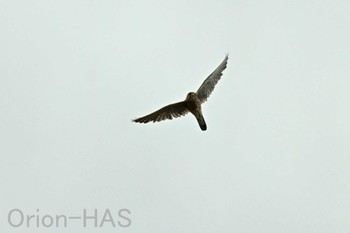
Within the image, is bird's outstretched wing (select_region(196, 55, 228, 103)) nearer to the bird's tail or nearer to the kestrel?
the kestrel

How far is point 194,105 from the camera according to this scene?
3481 cm

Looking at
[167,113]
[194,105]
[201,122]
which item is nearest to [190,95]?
[194,105]

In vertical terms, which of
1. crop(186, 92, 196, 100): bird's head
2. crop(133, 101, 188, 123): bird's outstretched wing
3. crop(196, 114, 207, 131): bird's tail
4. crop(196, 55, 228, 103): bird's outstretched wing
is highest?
crop(196, 55, 228, 103): bird's outstretched wing

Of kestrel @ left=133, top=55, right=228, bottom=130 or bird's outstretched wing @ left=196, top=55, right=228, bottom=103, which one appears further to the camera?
bird's outstretched wing @ left=196, top=55, right=228, bottom=103

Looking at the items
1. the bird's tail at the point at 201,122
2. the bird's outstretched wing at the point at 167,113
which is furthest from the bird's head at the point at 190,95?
the bird's tail at the point at 201,122

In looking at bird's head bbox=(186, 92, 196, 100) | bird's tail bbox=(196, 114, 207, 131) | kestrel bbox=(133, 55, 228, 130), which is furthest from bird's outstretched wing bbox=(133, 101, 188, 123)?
bird's tail bbox=(196, 114, 207, 131)

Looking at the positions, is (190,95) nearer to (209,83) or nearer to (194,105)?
(194,105)

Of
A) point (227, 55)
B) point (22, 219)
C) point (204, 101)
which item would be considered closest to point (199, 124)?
point (204, 101)

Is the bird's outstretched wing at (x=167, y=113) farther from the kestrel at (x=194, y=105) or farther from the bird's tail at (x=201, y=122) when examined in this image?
the bird's tail at (x=201, y=122)

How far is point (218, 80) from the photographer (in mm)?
35875

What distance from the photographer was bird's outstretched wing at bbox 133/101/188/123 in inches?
1385

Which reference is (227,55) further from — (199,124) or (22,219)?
(22,219)

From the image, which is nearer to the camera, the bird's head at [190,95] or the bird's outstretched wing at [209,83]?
the bird's head at [190,95]

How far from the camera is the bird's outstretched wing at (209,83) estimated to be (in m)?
35.4
